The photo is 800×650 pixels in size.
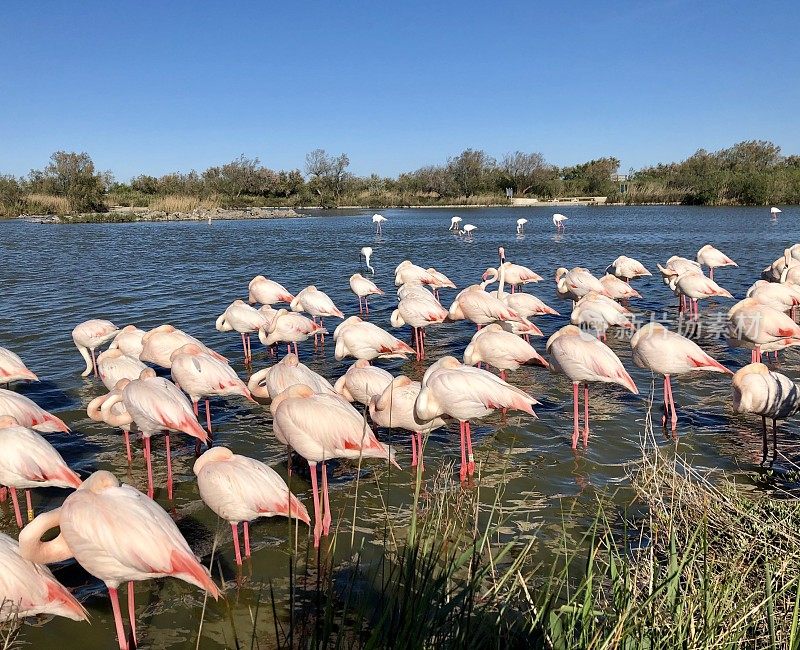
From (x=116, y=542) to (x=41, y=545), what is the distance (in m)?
0.48

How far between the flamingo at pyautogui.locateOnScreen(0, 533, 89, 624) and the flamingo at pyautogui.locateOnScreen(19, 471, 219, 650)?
0.16 meters

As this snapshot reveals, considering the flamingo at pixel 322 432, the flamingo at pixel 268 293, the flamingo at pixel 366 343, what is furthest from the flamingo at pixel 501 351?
the flamingo at pixel 268 293

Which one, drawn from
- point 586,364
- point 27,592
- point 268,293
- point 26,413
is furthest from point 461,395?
point 268,293

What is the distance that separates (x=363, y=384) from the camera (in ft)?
18.6

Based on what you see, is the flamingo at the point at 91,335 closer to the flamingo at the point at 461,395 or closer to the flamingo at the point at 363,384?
the flamingo at the point at 363,384

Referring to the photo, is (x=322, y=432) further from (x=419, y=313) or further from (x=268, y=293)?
(x=268, y=293)

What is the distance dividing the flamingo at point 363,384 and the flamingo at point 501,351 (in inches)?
50.7

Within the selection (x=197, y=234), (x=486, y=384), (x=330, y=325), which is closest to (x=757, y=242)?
(x=330, y=325)

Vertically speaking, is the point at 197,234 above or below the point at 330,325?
above

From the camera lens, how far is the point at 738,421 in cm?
618

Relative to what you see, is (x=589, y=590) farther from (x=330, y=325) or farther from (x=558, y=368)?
(x=330, y=325)

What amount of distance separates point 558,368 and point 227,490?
3543mm

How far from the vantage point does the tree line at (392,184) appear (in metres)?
53.6

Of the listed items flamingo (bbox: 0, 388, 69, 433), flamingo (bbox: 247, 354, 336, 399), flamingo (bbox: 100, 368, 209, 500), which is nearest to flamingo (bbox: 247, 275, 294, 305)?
flamingo (bbox: 247, 354, 336, 399)
